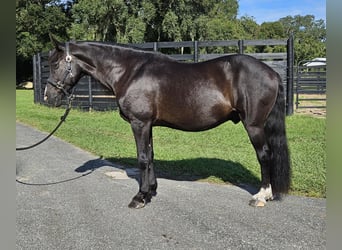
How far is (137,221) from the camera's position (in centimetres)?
428

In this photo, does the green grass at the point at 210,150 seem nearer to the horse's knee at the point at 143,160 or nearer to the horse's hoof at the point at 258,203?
the horse's hoof at the point at 258,203

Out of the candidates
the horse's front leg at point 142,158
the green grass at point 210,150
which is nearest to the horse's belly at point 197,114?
the horse's front leg at point 142,158

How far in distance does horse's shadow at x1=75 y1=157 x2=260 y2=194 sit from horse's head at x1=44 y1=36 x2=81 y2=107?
1965mm

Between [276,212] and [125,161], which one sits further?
[125,161]

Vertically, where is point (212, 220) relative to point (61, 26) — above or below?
below

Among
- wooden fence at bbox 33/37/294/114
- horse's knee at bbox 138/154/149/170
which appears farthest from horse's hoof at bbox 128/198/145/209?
wooden fence at bbox 33/37/294/114

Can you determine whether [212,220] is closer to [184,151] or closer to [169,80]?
[169,80]

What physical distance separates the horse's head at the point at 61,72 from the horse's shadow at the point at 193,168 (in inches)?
77.4

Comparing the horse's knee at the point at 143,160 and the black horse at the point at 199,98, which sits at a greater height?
the black horse at the point at 199,98

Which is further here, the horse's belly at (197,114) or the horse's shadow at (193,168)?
the horse's shadow at (193,168)

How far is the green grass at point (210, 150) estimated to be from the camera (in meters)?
6.17

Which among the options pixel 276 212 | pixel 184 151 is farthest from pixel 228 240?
pixel 184 151
